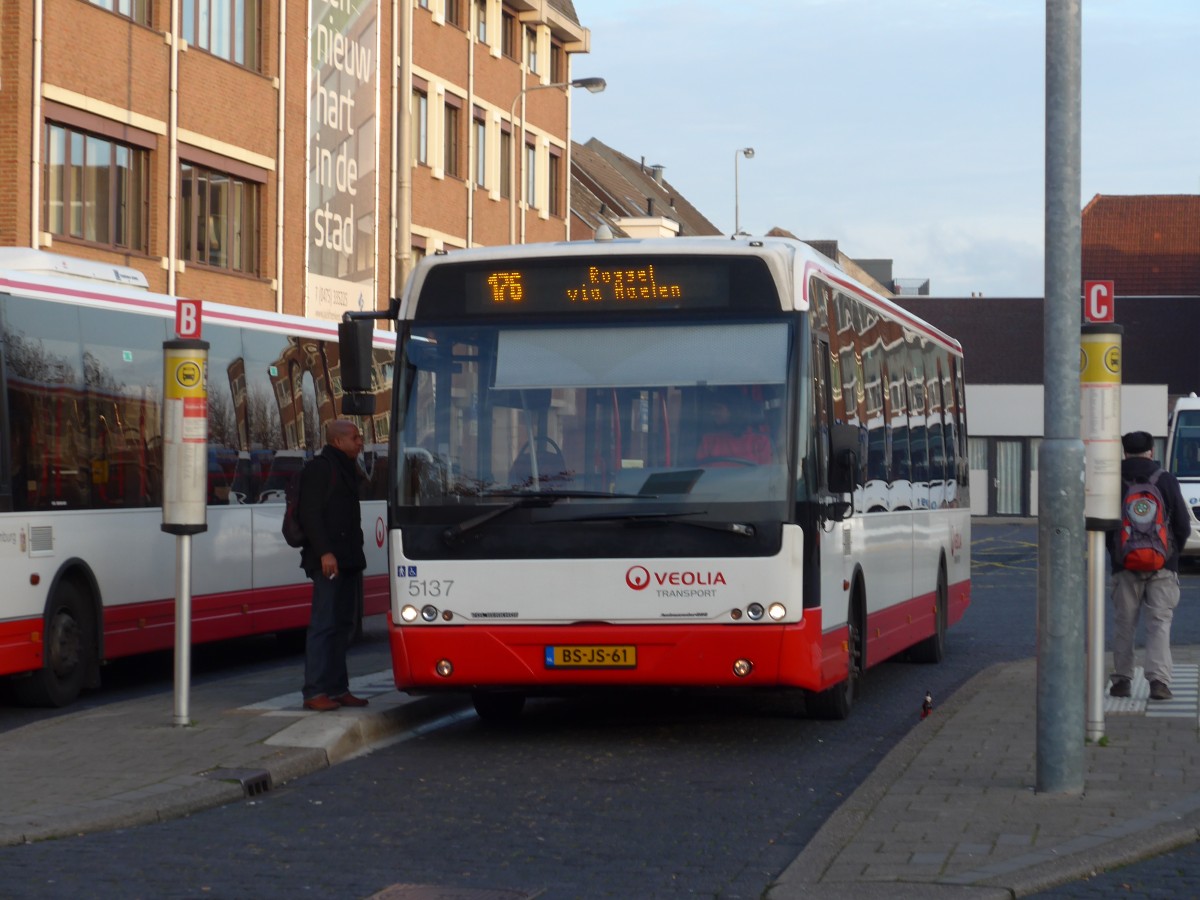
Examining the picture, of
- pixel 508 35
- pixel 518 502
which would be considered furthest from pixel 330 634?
pixel 508 35

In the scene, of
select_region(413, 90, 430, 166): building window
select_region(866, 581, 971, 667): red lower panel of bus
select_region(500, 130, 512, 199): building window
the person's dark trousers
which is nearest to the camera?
the person's dark trousers

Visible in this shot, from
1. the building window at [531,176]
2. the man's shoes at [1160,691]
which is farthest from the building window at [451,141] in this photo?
the man's shoes at [1160,691]

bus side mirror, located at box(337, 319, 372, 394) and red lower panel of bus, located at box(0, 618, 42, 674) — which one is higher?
bus side mirror, located at box(337, 319, 372, 394)

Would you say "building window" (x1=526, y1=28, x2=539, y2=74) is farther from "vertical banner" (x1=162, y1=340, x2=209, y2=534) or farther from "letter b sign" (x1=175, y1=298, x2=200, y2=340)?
"vertical banner" (x1=162, y1=340, x2=209, y2=534)

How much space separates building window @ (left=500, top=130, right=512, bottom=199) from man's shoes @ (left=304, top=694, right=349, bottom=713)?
37.8 metres

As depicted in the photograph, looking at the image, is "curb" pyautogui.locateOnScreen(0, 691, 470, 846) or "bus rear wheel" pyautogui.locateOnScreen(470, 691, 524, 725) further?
"bus rear wheel" pyautogui.locateOnScreen(470, 691, 524, 725)

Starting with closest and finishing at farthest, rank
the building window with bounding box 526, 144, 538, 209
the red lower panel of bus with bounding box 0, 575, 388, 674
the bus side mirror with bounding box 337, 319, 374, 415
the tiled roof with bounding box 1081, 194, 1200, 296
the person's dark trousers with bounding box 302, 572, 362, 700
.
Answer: the bus side mirror with bounding box 337, 319, 374, 415, the person's dark trousers with bounding box 302, 572, 362, 700, the red lower panel of bus with bounding box 0, 575, 388, 674, the building window with bounding box 526, 144, 538, 209, the tiled roof with bounding box 1081, 194, 1200, 296

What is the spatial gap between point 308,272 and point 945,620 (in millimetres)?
20610

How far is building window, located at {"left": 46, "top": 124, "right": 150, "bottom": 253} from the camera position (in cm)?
2781

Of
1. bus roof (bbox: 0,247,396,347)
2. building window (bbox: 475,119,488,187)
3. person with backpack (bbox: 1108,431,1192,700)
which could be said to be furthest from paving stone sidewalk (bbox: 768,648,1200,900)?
building window (bbox: 475,119,488,187)

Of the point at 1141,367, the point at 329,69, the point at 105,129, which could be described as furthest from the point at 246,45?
the point at 1141,367

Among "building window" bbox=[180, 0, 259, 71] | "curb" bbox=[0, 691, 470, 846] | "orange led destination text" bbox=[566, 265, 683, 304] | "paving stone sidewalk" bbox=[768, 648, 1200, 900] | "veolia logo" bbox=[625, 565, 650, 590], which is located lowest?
"curb" bbox=[0, 691, 470, 846]

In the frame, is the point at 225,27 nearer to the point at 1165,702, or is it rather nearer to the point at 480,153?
the point at 480,153

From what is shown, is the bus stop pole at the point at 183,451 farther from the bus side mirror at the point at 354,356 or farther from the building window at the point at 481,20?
the building window at the point at 481,20
